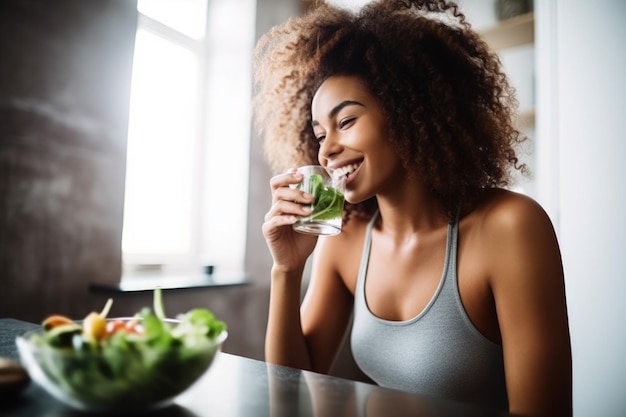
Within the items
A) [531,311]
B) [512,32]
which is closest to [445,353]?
[531,311]

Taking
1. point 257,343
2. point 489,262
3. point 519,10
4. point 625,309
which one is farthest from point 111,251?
point 519,10

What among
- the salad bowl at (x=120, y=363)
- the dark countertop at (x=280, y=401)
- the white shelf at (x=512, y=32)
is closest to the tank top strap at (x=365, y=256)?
the dark countertop at (x=280, y=401)

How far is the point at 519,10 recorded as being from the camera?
8.10 ft

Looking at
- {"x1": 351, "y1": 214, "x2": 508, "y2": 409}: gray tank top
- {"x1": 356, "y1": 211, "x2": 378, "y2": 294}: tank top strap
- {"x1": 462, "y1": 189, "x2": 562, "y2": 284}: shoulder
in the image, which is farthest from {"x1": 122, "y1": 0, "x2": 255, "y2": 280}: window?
{"x1": 462, "y1": 189, "x2": 562, "y2": 284}: shoulder

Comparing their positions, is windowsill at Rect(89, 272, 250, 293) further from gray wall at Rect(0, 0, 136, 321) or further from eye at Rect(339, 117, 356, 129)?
eye at Rect(339, 117, 356, 129)

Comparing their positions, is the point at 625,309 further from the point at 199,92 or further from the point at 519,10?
the point at 199,92

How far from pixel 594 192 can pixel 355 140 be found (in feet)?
4.52

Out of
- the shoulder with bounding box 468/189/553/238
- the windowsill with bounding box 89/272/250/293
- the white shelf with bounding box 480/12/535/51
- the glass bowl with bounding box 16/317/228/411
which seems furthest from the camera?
the white shelf with bounding box 480/12/535/51

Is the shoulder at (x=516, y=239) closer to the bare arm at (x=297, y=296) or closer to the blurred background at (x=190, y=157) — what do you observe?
the bare arm at (x=297, y=296)

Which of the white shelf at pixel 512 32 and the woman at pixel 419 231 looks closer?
the woman at pixel 419 231

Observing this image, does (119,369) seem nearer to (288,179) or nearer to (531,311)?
(288,179)

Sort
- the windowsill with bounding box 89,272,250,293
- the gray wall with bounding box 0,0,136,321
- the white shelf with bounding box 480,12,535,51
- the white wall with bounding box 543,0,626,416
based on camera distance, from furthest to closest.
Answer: the white shelf with bounding box 480,12,535,51 → the white wall with bounding box 543,0,626,416 → the windowsill with bounding box 89,272,250,293 → the gray wall with bounding box 0,0,136,321

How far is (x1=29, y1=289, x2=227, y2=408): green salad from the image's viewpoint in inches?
17.3

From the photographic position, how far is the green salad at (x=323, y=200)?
38.9 inches
